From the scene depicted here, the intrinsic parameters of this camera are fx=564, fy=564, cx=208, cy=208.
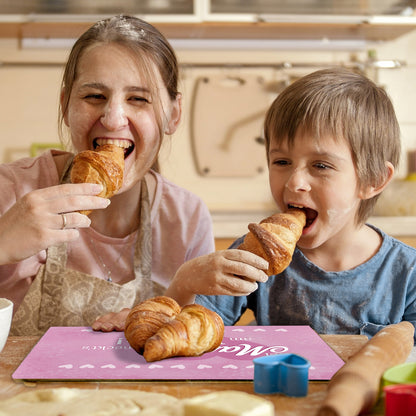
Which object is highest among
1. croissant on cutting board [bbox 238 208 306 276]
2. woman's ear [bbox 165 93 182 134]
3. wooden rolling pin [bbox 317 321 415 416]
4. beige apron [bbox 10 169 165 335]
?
woman's ear [bbox 165 93 182 134]

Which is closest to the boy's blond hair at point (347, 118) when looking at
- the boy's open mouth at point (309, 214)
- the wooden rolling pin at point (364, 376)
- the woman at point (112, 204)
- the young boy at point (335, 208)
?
the young boy at point (335, 208)

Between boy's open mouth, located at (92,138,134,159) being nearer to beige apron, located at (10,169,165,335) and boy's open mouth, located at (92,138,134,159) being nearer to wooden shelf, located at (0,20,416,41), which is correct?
beige apron, located at (10,169,165,335)

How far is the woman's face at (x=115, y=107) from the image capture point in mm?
1375

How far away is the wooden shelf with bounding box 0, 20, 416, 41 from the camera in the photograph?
294cm

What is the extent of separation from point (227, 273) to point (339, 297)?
384 mm

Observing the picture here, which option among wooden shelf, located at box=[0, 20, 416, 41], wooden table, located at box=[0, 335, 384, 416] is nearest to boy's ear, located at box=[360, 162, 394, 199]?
wooden table, located at box=[0, 335, 384, 416]

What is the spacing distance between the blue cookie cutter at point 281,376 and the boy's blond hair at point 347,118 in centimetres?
64

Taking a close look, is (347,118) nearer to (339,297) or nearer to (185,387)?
(339,297)

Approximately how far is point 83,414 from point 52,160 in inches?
43.5

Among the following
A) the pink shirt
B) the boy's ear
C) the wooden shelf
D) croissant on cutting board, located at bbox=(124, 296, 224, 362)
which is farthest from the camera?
the wooden shelf

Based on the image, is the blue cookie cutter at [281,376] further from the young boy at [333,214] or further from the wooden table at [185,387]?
the young boy at [333,214]

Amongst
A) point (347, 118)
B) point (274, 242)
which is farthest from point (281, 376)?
point (347, 118)

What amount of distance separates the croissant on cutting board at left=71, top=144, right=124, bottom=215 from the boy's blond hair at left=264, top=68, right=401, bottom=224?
37cm

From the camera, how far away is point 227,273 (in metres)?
1.07
